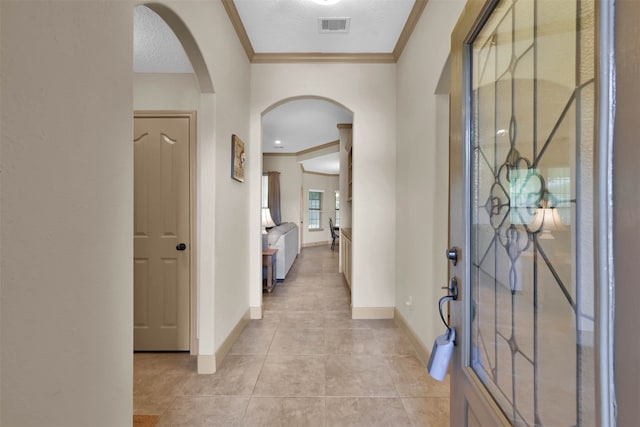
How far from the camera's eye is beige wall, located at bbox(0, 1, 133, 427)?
2.25 ft

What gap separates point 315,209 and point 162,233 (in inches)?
311

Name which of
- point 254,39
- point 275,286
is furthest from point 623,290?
point 275,286

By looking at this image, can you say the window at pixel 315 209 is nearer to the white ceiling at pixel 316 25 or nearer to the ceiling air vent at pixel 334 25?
the white ceiling at pixel 316 25

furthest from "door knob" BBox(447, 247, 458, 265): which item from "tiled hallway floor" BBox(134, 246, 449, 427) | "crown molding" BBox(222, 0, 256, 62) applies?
"crown molding" BBox(222, 0, 256, 62)

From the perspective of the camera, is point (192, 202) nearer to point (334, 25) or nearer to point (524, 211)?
point (334, 25)

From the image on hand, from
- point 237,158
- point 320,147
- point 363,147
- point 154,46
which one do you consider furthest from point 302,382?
point 320,147

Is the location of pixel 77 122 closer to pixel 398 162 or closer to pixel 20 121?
pixel 20 121

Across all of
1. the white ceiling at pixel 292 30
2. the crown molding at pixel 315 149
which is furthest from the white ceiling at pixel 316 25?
the crown molding at pixel 315 149

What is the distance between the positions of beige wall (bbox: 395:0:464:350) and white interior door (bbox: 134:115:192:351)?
6.43ft

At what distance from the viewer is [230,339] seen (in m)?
2.48

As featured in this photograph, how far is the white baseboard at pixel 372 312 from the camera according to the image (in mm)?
3150

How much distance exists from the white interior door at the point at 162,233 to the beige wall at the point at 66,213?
4.76ft

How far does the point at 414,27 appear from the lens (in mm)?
2533

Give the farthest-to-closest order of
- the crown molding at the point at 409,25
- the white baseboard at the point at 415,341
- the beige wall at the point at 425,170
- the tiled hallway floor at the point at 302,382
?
the crown molding at the point at 409,25 → the white baseboard at the point at 415,341 → the beige wall at the point at 425,170 → the tiled hallway floor at the point at 302,382
